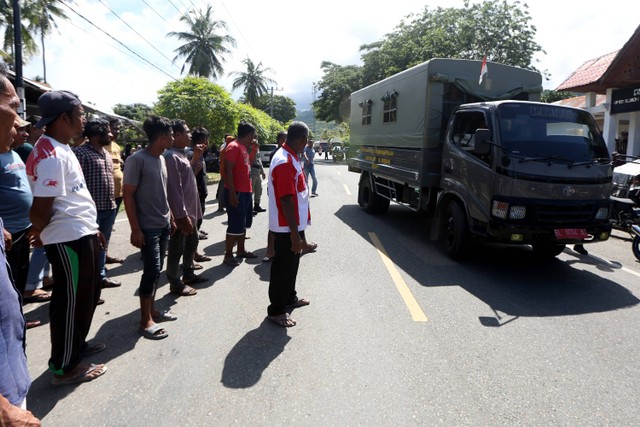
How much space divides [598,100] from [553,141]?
1850cm

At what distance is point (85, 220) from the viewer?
296cm

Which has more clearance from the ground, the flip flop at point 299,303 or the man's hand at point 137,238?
the man's hand at point 137,238

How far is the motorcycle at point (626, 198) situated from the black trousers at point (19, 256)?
842 centimetres

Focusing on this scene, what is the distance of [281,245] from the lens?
3.87 metres

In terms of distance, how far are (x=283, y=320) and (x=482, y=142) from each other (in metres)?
3.40

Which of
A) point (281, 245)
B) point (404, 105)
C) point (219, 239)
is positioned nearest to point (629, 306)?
point (281, 245)

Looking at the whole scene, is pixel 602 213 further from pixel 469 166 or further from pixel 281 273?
pixel 281 273

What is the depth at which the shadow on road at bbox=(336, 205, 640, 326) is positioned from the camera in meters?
4.51

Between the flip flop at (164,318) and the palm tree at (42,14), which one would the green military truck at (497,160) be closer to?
the flip flop at (164,318)

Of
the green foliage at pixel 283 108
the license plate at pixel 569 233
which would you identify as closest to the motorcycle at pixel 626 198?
the license plate at pixel 569 233

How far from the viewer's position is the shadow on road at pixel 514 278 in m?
4.51

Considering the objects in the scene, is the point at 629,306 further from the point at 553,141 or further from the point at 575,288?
the point at 553,141

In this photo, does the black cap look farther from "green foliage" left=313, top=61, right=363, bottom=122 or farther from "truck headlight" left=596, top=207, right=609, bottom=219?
"green foliage" left=313, top=61, right=363, bottom=122

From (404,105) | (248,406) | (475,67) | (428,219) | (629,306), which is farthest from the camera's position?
(428,219)
